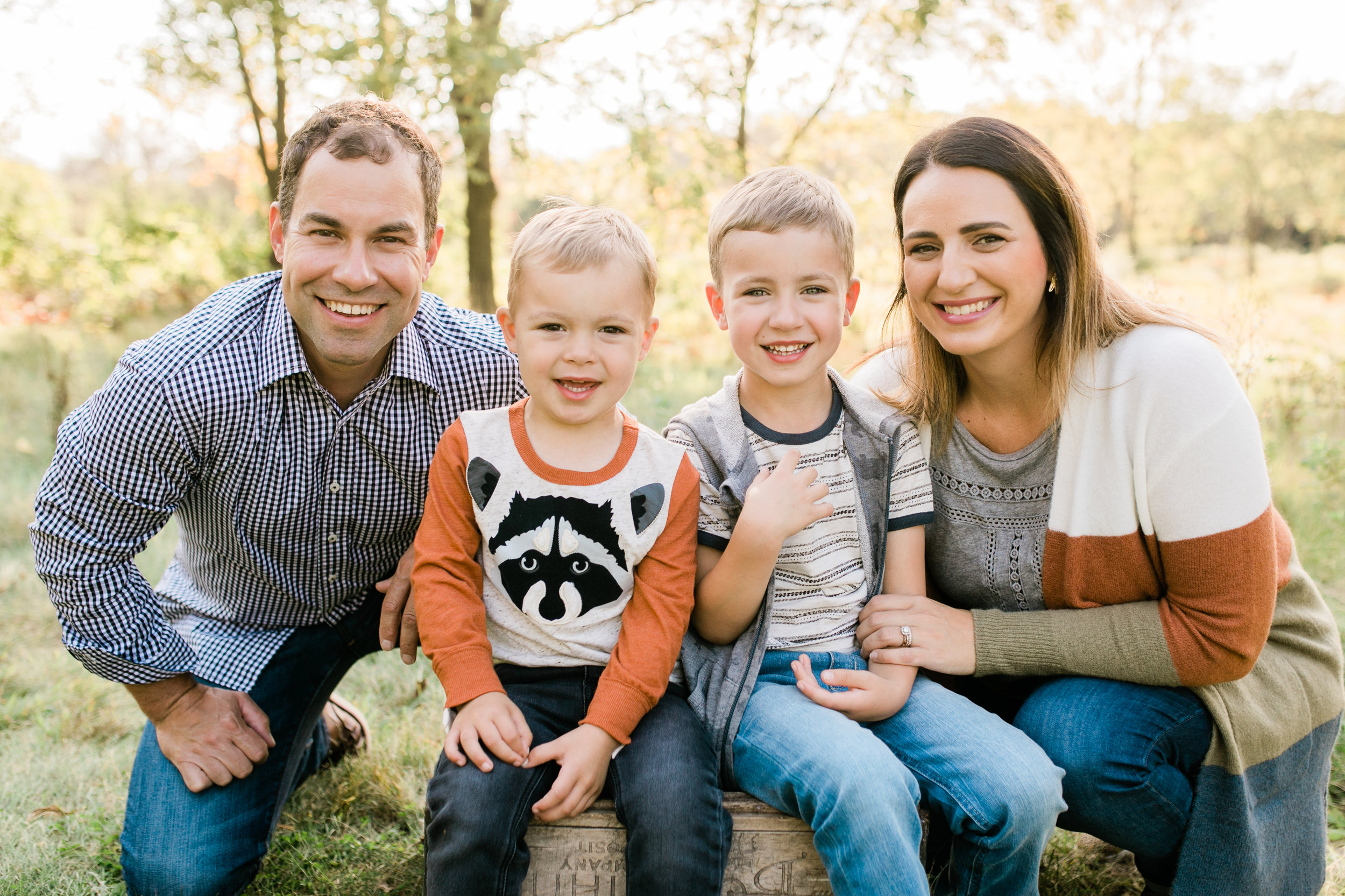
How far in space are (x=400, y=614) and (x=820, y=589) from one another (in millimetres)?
1109

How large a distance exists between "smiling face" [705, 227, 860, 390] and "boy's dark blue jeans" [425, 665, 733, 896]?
836 mm

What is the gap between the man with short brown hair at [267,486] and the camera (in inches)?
88.6

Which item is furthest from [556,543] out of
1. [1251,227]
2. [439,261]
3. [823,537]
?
[1251,227]

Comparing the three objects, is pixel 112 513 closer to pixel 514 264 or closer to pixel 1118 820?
pixel 514 264

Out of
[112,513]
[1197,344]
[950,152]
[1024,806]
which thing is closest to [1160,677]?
[1024,806]

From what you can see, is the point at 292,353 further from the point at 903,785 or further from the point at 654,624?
the point at 903,785

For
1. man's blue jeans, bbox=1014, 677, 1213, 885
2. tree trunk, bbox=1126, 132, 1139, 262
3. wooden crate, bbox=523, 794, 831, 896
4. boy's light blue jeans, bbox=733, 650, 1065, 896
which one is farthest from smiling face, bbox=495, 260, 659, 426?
tree trunk, bbox=1126, 132, 1139, 262

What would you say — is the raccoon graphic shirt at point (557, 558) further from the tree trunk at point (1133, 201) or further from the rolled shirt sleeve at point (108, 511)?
the tree trunk at point (1133, 201)

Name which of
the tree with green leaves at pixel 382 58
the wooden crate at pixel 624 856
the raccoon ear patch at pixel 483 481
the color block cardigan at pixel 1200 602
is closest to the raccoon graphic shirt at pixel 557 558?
the raccoon ear patch at pixel 483 481

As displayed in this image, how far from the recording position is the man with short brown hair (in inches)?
88.6

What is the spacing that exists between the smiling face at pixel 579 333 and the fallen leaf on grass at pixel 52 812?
197 centimetres

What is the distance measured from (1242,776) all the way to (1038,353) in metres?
1.04

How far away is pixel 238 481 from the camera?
2.41 m

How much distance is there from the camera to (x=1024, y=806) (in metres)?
1.79
